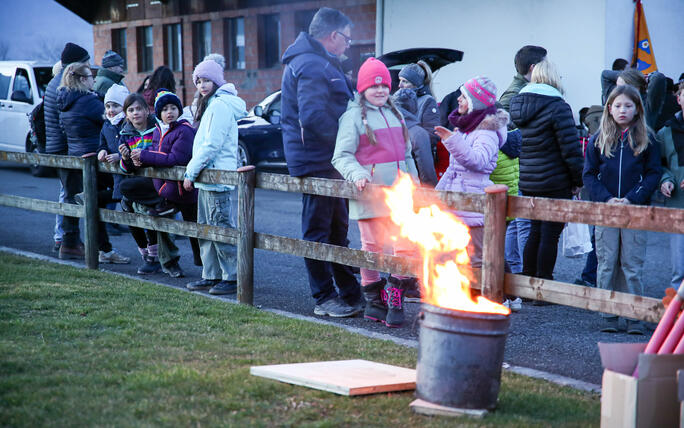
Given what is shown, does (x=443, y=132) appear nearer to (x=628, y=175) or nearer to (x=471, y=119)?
(x=471, y=119)

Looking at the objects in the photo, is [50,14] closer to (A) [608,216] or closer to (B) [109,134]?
(B) [109,134]

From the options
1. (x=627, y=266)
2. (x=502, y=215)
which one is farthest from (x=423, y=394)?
(x=627, y=266)

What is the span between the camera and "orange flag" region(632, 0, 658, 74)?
15656mm

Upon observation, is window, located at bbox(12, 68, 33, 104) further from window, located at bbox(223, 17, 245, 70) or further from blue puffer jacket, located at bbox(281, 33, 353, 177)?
blue puffer jacket, located at bbox(281, 33, 353, 177)

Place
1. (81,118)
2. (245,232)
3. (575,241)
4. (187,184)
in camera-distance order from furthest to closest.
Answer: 1. (81,118)
2. (575,241)
3. (187,184)
4. (245,232)

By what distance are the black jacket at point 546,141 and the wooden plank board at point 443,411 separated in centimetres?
347

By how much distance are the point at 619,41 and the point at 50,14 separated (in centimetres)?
4034

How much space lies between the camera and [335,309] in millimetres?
6832

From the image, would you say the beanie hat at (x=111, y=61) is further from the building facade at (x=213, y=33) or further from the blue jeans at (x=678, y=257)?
the building facade at (x=213, y=33)

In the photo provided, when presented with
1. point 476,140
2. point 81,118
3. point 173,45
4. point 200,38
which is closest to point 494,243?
point 476,140

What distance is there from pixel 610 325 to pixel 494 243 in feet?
6.25


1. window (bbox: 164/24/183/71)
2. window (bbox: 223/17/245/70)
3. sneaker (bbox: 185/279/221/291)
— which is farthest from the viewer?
window (bbox: 164/24/183/71)

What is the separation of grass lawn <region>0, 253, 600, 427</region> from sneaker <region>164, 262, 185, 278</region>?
1426 mm

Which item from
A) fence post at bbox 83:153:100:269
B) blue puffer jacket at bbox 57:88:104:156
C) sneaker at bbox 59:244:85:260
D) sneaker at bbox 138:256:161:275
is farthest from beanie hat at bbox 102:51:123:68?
sneaker at bbox 138:256:161:275
